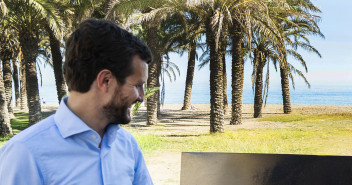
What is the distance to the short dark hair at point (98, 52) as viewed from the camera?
116 centimetres

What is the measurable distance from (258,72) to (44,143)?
21.2 metres

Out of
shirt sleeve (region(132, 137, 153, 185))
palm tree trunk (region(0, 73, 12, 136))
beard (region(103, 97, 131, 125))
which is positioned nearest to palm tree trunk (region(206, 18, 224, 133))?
palm tree trunk (region(0, 73, 12, 136))

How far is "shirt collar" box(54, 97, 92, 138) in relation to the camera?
1109 millimetres

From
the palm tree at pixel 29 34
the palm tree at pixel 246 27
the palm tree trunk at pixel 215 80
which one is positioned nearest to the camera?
the palm tree at pixel 246 27

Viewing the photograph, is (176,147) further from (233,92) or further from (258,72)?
(258,72)

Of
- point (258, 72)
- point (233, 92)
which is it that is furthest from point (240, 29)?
point (258, 72)

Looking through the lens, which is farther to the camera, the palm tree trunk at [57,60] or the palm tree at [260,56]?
the palm tree at [260,56]

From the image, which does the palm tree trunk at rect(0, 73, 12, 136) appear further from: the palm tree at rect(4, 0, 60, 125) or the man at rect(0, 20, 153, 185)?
the man at rect(0, 20, 153, 185)

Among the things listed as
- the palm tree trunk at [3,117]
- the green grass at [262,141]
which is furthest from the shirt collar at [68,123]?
the palm tree trunk at [3,117]

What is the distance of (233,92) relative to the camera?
57.4 ft

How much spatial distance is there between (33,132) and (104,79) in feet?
0.90

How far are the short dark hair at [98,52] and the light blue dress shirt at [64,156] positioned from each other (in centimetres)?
12

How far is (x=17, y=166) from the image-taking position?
98 centimetres

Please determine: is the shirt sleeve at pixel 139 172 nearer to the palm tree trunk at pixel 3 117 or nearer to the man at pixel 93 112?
the man at pixel 93 112
